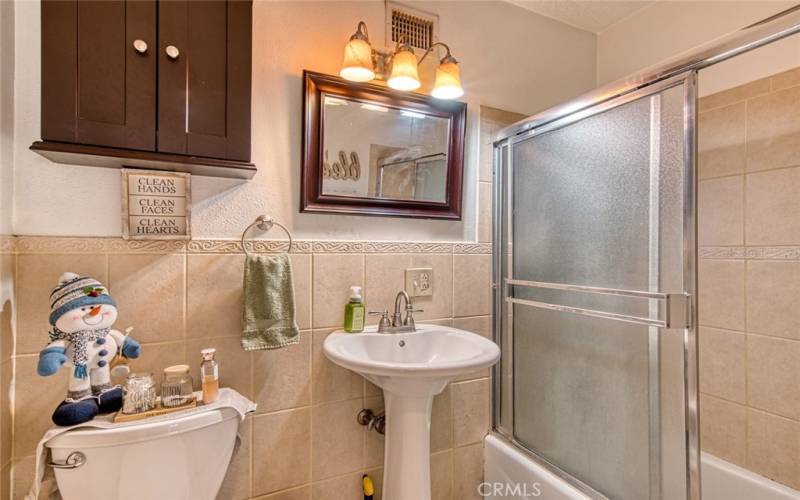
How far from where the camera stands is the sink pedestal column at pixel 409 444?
3.84ft

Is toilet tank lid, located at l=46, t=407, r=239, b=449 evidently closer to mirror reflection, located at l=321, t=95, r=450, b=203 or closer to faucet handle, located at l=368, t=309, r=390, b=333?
faucet handle, located at l=368, t=309, r=390, b=333

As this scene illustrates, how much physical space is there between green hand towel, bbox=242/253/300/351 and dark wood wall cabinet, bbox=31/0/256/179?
30cm

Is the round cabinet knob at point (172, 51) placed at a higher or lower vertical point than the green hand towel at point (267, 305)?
higher

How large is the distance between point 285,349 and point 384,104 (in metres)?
0.95

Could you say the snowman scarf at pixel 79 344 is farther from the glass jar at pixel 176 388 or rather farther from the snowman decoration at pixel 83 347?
the glass jar at pixel 176 388

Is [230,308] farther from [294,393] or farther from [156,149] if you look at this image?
[156,149]

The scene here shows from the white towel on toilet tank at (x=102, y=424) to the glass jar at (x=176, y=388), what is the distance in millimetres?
34

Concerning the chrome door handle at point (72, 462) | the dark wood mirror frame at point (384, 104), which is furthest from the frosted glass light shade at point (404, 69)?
the chrome door handle at point (72, 462)

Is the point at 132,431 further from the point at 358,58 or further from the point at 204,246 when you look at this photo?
the point at 358,58

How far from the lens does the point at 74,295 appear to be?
0.89 metres

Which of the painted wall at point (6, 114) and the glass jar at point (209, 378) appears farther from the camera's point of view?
the glass jar at point (209, 378)

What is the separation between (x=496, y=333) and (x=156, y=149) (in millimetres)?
1381

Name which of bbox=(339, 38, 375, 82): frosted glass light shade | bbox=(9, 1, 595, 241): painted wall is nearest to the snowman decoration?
bbox=(9, 1, 595, 241): painted wall

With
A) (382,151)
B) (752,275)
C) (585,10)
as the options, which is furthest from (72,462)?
(585,10)
